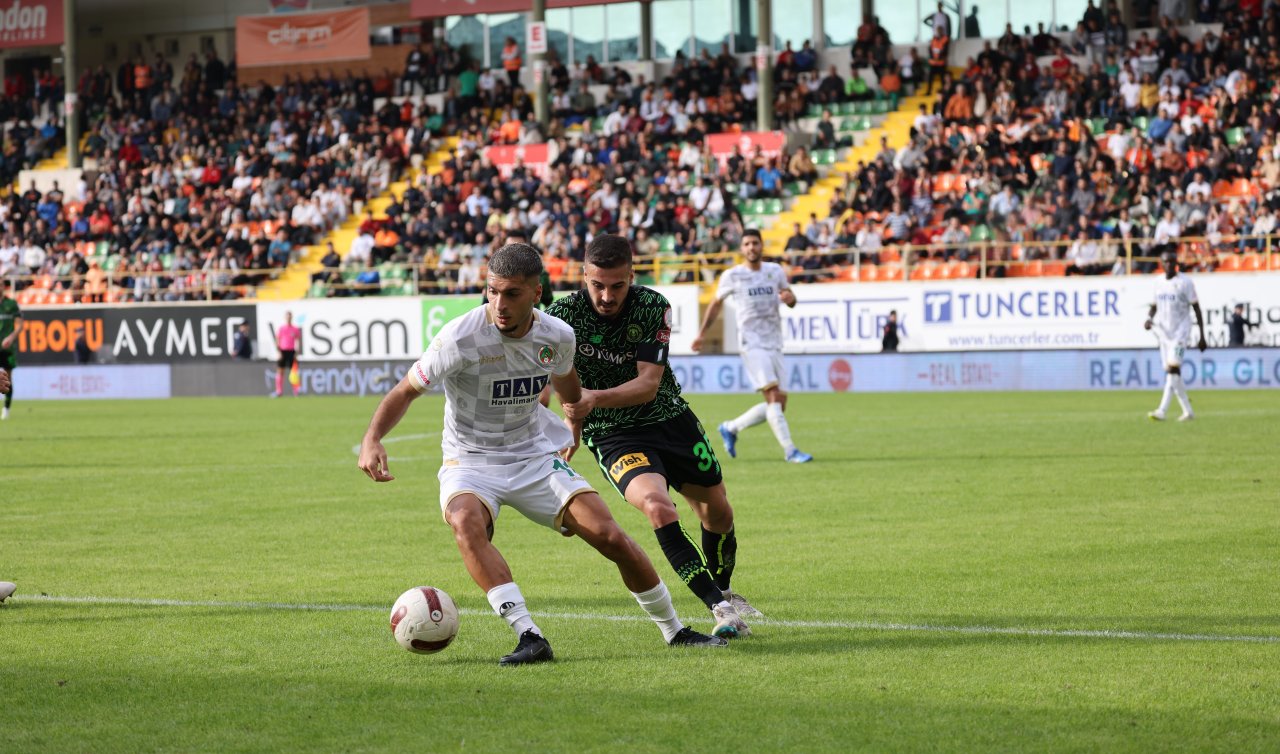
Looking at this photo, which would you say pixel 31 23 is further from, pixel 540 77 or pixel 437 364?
pixel 437 364

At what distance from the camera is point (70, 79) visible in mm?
48969

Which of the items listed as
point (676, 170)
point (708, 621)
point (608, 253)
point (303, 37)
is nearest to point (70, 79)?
point (303, 37)

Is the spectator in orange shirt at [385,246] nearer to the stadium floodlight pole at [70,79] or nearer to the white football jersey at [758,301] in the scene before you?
the stadium floodlight pole at [70,79]

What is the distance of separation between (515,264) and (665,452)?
1591 millimetres

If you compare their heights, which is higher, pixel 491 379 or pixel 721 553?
pixel 491 379

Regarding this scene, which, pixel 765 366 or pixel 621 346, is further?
pixel 765 366

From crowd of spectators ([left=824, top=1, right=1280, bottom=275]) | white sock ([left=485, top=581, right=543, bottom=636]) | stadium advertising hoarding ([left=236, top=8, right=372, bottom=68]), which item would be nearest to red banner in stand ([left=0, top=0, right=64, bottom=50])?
stadium advertising hoarding ([left=236, top=8, right=372, bottom=68])

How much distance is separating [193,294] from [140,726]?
37.7 metres

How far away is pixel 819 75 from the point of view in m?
42.1

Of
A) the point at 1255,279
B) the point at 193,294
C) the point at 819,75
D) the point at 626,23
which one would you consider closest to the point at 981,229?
the point at 1255,279

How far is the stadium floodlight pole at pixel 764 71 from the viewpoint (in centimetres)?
4009

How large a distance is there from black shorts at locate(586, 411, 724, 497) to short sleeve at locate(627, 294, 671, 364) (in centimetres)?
35

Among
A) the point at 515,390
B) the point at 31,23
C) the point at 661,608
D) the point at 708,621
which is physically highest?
the point at 31,23

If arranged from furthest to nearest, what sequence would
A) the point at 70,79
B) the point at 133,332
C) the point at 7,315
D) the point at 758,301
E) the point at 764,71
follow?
the point at 70,79 → the point at 133,332 → the point at 764,71 → the point at 7,315 → the point at 758,301
